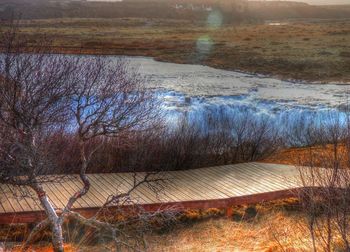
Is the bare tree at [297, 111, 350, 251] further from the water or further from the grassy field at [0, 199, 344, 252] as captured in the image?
the water

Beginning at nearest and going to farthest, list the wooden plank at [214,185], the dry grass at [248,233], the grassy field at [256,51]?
1. the dry grass at [248,233]
2. the wooden plank at [214,185]
3. the grassy field at [256,51]

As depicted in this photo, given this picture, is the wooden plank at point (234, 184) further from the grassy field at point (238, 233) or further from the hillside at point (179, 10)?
the hillside at point (179, 10)

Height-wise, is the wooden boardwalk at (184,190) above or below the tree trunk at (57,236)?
below

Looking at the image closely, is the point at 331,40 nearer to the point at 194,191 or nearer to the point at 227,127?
the point at 227,127

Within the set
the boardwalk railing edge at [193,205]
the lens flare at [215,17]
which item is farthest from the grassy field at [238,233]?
the lens flare at [215,17]

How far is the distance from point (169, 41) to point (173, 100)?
34158 mm

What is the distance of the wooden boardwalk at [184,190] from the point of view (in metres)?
10.3

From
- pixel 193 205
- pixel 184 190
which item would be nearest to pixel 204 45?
pixel 184 190

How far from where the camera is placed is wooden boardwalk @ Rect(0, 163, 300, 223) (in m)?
10.3

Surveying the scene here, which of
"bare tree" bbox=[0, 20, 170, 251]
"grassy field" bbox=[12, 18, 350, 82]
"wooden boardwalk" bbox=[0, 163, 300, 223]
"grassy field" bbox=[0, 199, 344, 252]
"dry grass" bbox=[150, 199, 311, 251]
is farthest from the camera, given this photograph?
"grassy field" bbox=[12, 18, 350, 82]

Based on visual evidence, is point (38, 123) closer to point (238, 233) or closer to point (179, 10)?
point (238, 233)

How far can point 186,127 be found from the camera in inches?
595

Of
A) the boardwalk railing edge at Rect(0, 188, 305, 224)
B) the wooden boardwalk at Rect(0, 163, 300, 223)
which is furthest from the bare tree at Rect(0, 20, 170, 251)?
the wooden boardwalk at Rect(0, 163, 300, 223)

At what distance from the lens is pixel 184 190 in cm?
1162
